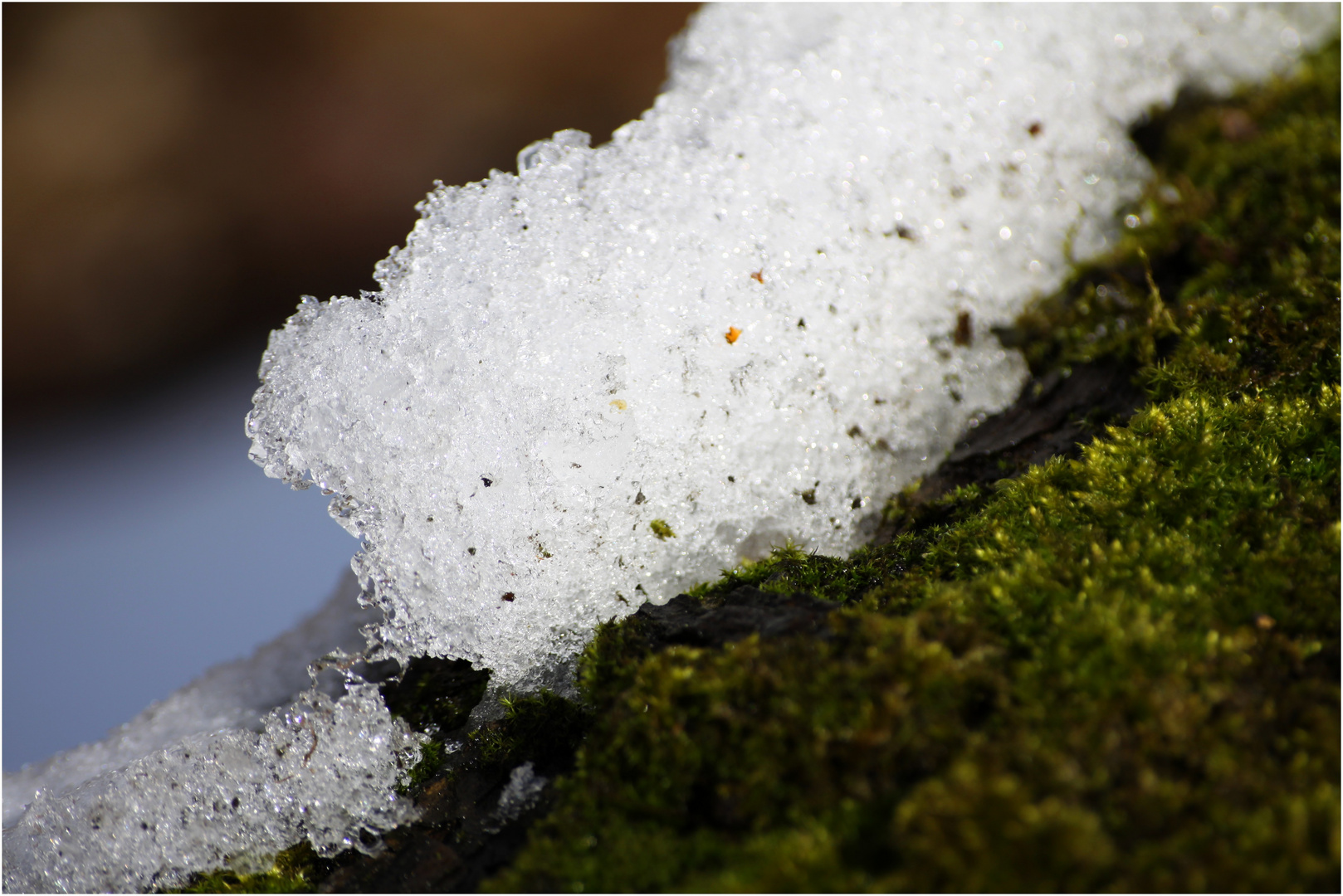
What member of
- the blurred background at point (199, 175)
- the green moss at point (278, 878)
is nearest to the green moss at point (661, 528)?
the green moss at point (278, 878)

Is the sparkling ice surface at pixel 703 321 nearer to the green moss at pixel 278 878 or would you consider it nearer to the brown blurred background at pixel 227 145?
the green moss at pixel 278 878

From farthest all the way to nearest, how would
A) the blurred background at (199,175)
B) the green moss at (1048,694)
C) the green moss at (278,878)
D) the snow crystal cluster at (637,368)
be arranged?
the blurred background at (199,175) < the snow crystal cluster at (637,368) < the green moss at (278,878) < the green moss at (1048,694)

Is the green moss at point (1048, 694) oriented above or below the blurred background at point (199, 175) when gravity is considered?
below

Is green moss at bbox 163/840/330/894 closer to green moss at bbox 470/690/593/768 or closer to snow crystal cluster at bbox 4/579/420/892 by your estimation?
snow crystal cluster at bbox 4/579/420/892

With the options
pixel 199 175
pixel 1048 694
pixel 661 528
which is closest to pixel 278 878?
pixel 661 528

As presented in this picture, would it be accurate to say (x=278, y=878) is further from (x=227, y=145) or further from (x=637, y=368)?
(x=227, y=145)

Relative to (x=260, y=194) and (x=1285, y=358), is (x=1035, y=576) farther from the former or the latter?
(x=260, y=194)

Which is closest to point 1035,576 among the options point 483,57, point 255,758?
point 255,758
